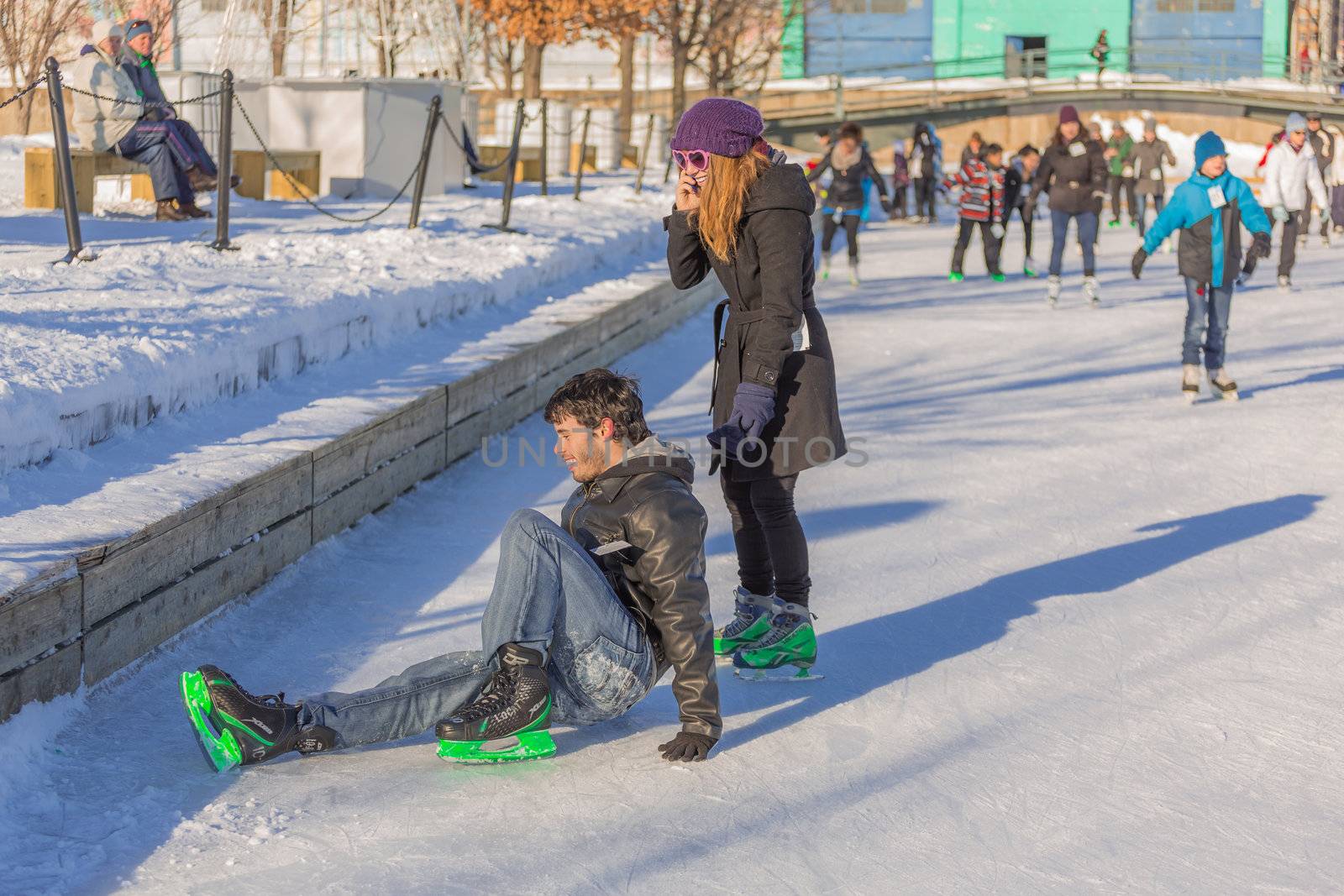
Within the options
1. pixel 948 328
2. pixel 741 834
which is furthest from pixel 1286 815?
pixel 948 328

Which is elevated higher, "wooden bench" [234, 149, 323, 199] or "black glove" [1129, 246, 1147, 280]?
"wooden bench" [234, 149, 323, 199]

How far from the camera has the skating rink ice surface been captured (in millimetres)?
3357

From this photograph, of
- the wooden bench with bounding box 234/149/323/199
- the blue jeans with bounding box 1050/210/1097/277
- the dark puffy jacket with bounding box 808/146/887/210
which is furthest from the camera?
the dark puffy jacket with bounding box 808/146/887/210

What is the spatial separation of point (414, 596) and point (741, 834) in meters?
2.15

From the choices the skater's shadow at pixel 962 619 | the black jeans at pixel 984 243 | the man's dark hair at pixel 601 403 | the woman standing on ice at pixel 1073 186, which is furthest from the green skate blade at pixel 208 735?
the black jeans at pixel 984 243

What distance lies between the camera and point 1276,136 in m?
17.8

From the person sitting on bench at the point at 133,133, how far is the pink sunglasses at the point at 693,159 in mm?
8389

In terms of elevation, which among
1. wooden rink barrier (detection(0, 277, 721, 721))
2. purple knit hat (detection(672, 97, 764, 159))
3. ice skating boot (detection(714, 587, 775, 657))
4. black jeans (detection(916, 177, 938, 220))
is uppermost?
black jeans (detection(916, 177, 938, 220))

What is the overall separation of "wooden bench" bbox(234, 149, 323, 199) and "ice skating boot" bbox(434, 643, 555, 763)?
11.2 m

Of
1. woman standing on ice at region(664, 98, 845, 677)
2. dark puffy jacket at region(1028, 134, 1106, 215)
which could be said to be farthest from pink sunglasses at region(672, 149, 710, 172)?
dark puffy jacket at region(1028, 134, 1106, 215)

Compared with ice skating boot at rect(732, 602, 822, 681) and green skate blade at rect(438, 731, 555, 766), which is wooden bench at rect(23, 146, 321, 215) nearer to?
ice skating boot at rect(732, 602, 822, 681)

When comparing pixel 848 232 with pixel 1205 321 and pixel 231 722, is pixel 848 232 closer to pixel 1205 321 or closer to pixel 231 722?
pixel 1205 321

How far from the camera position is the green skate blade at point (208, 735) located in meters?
3.71

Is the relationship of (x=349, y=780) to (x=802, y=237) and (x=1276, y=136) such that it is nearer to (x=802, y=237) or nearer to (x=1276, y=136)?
(x=802, y=237)
